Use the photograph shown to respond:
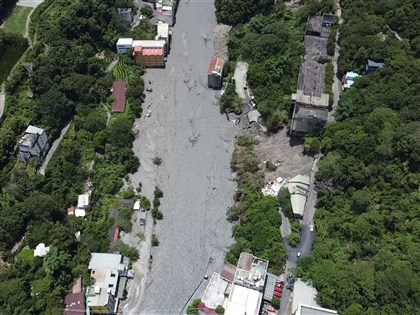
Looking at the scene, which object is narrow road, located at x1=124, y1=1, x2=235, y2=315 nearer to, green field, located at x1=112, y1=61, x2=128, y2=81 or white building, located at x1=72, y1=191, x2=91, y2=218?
green field, located at x1=112, y1=61, x2=128, y2=81

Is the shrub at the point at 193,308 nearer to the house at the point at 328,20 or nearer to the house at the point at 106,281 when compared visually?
the house at the point at 106,281

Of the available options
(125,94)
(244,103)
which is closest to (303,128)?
(244,103)

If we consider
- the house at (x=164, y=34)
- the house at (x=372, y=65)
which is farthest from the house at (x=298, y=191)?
the house at (x=164, y=34)

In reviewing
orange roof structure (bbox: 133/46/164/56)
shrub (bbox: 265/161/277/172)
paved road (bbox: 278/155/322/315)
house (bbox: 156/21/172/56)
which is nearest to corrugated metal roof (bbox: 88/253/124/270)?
paved road (bbox: 278/155/322/315)

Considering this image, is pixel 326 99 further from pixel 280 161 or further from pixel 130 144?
pixel 130 144

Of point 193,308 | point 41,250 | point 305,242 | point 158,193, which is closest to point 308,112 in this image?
point 305,242
